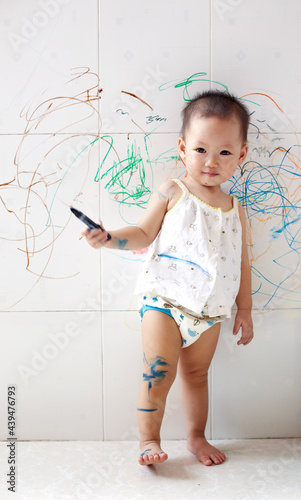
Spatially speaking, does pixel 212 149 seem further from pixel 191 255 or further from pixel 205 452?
pixel 205 452

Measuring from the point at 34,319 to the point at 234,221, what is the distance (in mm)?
631

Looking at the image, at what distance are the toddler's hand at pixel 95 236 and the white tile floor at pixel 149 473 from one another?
578 mm

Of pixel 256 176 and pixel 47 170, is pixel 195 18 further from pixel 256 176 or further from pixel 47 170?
pixel 47 170

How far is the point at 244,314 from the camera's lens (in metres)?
1.37

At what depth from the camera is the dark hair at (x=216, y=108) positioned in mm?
1243

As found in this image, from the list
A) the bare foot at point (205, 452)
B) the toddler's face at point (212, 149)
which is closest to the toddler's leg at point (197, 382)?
the bare foot at point (205, 452)

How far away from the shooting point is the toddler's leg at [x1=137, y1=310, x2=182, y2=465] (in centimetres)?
123

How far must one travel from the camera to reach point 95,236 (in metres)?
1.10

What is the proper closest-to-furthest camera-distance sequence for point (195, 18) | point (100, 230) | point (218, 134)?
point (100, 230) < point (218, 134) < point (195, 18)

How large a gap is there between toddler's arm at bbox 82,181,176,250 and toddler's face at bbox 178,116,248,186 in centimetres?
9

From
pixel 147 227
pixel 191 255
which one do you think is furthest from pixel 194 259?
pixel 147 227

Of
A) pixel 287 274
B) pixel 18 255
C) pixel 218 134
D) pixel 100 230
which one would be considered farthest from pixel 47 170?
pixel 287 274

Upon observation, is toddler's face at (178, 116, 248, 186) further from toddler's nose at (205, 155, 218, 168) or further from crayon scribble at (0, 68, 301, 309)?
crayon scribble at (0, 68, 301, 309)

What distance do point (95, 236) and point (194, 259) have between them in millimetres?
294
